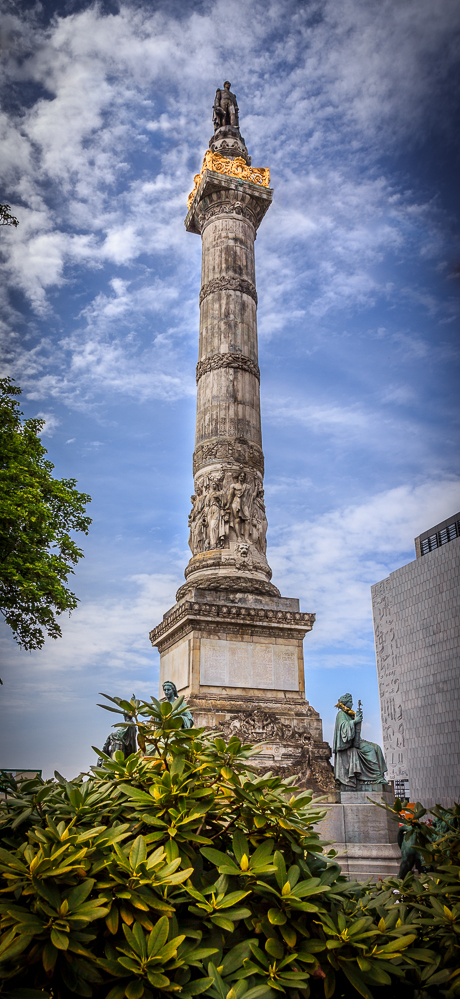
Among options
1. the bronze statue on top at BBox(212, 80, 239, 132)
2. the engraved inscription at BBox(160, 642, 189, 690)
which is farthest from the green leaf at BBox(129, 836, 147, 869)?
the bronze statue on top at BBox(212, 80, 239, 132)

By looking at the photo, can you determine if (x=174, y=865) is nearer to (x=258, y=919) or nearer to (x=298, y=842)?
(x=258, y=919)

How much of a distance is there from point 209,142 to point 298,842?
2450 cm

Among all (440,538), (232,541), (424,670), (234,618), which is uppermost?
(440,538)

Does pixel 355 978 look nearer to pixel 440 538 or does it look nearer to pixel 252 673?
pixel 252 673

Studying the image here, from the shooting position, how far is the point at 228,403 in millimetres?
19047

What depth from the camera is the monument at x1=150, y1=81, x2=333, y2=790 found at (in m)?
14.8

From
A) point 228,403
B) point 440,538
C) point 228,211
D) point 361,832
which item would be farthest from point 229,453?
point 440,538

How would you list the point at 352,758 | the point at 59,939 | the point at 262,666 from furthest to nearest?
the point at 262,666 < the point at 352,758 < the point at 59,939

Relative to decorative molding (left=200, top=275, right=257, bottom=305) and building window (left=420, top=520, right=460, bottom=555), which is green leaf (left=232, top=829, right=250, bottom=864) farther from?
building window (left=420, top=520, right=460, bottom=555)

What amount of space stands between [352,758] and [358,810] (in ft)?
2.94

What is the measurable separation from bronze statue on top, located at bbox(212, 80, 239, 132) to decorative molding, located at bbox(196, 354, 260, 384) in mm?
9359

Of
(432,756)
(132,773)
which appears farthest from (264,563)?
(432,756)

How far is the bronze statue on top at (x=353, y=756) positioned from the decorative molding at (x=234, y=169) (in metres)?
16.4

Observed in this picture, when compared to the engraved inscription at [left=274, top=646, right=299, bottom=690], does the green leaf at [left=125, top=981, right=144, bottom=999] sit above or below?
below
